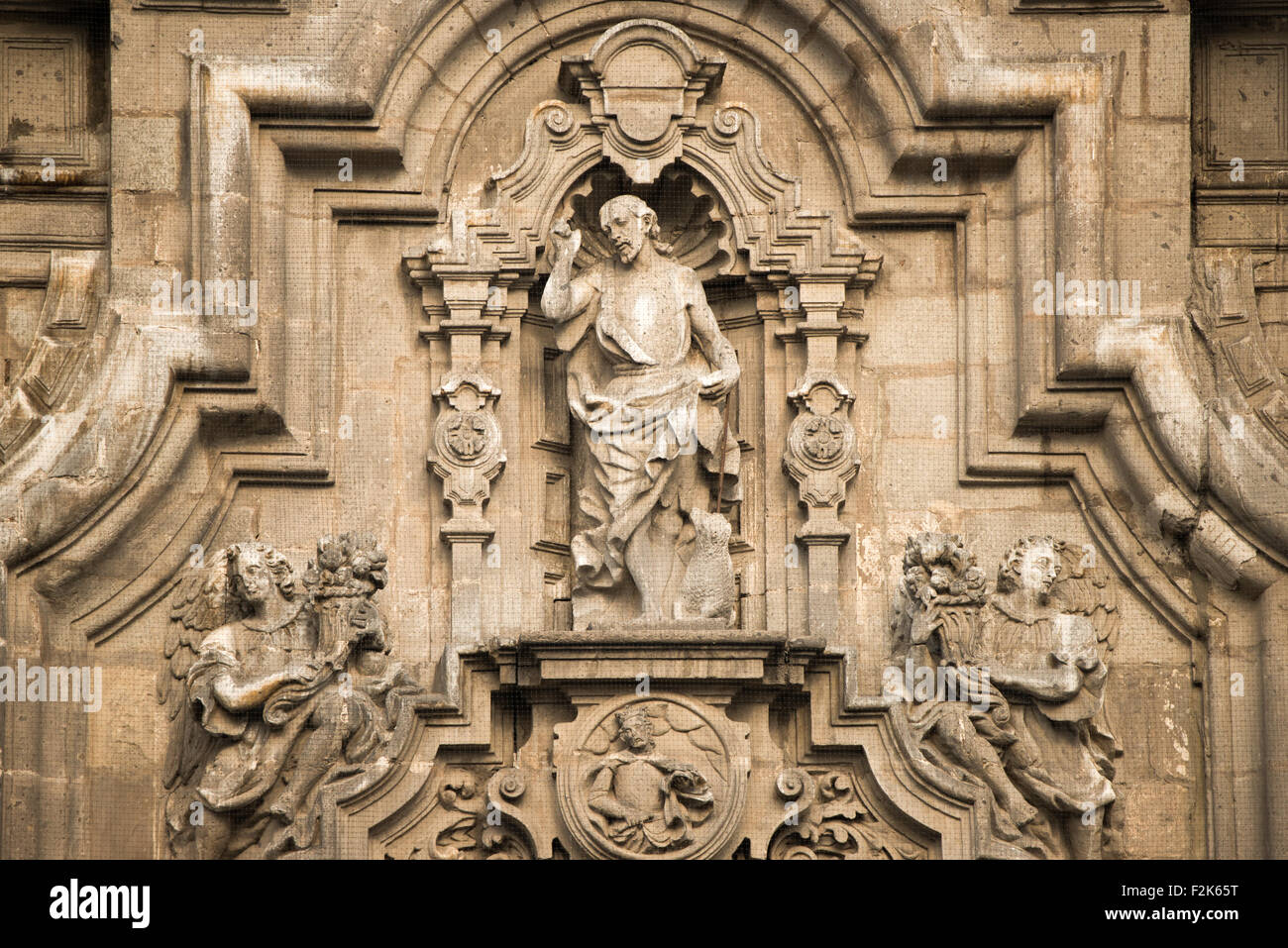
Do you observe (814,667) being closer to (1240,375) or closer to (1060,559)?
(1060,559)

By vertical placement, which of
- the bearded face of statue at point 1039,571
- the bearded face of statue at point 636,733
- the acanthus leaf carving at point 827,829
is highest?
the bearded face of statue at point 1039,571

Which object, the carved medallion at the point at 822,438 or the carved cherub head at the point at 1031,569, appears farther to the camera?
the carved medallion at the point at 822,438

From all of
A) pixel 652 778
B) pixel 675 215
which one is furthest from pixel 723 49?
pixel 652 778

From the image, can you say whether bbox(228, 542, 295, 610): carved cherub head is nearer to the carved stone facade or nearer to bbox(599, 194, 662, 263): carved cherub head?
the carved stone facade

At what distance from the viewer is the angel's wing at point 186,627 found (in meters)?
17.7

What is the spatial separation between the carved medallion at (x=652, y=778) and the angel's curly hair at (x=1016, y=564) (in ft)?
5.18

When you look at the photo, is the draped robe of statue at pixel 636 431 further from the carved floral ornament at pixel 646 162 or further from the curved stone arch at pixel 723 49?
the curved stone arch at pixel 723 49

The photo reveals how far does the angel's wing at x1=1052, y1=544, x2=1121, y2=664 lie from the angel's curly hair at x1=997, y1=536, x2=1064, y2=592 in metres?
0.07

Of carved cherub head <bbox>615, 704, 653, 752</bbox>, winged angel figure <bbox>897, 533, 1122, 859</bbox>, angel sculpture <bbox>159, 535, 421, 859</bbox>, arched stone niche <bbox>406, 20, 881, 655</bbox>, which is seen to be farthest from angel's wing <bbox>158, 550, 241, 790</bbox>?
winged angel figure <bbox>897, 533, 1122, 859</bbox>

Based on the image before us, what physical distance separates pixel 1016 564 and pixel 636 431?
2.04 m

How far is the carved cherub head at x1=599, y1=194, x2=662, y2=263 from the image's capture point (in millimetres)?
18094

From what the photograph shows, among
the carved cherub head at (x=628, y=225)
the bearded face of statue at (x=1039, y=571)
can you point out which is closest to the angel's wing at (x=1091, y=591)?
the bearded face of statue at (x=1039, y=571)
